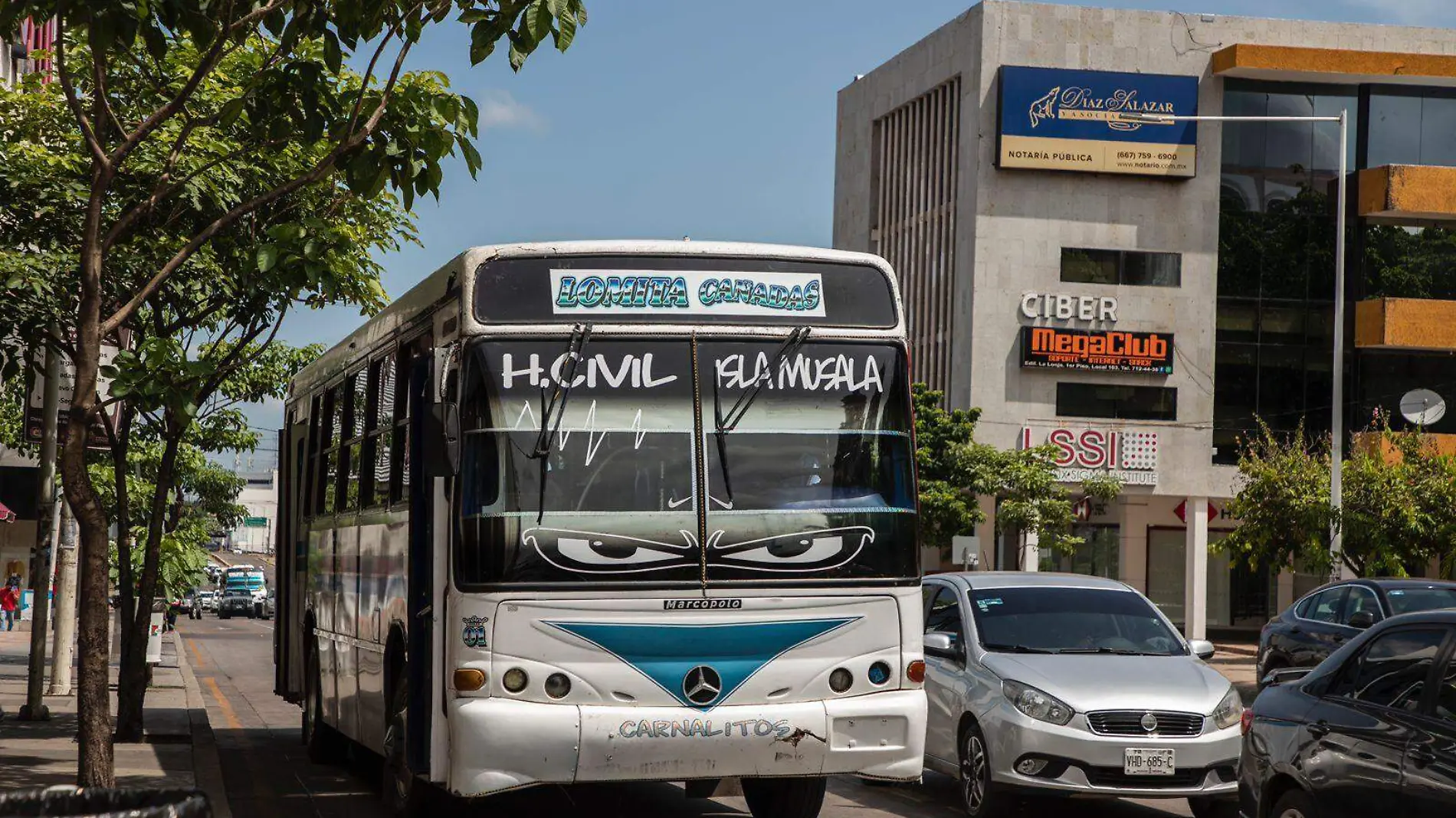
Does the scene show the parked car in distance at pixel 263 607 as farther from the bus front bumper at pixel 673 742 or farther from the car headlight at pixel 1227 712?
the bus front bumper at pixel 673 742

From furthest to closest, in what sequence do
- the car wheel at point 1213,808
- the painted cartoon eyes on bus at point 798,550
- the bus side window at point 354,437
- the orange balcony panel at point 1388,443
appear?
the orange balcony panel at point 1388,443, the bus side window at point 354,437, the car wheel at point 1213,808, the painted cartoon eyes on bus at point 798,550

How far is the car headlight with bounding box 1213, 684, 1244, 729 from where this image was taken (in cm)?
1145

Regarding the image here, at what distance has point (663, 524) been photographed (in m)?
9.45

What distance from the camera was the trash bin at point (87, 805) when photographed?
4.96 metres

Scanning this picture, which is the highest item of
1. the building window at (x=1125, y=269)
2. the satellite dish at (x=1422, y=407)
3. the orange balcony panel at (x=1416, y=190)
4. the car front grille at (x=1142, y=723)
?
the orange balcony panel at (x=1416, y=190)

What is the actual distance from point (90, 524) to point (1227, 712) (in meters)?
6.66

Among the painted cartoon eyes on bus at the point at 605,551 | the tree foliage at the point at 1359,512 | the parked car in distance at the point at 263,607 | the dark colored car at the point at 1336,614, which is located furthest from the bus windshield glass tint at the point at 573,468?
the parked car in distance at the point at 263,607

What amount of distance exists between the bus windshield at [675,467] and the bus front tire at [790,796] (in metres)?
1.81

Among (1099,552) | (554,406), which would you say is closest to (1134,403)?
(1099,552)

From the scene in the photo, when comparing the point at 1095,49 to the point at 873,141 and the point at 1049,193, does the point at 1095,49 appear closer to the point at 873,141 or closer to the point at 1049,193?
the point at 1049,193

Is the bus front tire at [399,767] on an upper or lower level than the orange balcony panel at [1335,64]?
lower

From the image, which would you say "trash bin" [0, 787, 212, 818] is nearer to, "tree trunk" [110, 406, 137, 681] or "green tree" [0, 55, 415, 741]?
"green tree" [0, 55, 415, 741]

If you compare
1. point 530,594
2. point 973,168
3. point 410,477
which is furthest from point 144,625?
point 973,168

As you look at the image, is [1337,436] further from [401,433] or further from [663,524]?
[663,524]
